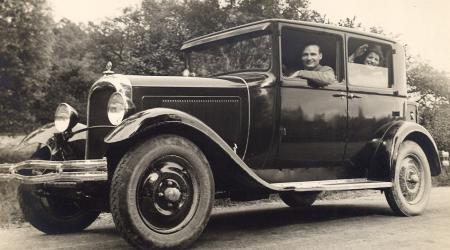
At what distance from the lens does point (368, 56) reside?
5594 millimetres

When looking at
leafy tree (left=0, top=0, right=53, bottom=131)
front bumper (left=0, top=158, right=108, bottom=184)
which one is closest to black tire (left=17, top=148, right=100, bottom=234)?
front bumper (left=0, top=158, right=108, bottom=184)

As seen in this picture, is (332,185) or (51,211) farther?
(332,185)

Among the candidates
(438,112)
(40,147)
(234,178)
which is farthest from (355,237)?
(438,112)

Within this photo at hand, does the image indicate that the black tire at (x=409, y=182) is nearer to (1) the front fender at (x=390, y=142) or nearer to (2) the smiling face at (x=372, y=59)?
(1) the front fender at (x=390, y=142)

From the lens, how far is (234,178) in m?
4.09

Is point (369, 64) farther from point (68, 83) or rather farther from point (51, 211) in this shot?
point (68, 83)

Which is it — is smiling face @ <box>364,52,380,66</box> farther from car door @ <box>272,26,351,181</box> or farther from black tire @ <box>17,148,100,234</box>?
black tire @ <box>17,148,100,234</box>

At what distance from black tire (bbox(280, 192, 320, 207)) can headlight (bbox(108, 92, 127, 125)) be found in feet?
9.27

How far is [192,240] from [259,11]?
16554mm

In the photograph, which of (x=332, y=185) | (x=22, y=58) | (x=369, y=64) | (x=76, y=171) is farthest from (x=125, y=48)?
→ (x=76, y=171)

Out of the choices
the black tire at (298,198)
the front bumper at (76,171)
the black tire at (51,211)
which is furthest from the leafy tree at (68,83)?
the front bumper at (76,171)

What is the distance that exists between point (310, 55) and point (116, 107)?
2245 mm

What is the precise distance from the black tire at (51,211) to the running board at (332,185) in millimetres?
1888

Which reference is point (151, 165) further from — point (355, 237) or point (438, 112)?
point (438, 112)
